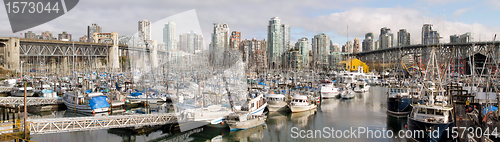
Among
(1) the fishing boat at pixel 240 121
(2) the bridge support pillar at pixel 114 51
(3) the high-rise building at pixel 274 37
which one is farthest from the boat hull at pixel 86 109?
(3) the high-rise building at pixel 274 37

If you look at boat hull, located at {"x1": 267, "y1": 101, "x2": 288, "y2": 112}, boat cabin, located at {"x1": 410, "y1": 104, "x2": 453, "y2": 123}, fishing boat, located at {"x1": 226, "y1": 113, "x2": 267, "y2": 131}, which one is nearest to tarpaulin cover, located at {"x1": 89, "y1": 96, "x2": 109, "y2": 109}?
fishing boat, located at {"x1": 226, "y1": 113, "x2": 267, "y2": 131}

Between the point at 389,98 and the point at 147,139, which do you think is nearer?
the point at 147,139

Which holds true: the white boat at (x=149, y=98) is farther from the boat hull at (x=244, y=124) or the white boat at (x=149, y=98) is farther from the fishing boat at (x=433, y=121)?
the fishing boat at (x=433, y=121)

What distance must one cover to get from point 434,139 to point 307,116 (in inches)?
425

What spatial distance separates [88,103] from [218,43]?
177 feet

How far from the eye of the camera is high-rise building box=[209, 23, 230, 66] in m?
62.2

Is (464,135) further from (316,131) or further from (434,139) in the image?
(316,131)

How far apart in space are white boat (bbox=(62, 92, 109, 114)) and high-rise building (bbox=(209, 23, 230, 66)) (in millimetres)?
36566

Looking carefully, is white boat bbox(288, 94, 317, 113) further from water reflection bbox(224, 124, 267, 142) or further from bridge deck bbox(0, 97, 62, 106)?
bridge deck bbox(0, 97, 62, 106)

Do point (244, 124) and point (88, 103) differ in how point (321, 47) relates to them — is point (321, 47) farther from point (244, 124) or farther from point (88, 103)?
point (244, 124)

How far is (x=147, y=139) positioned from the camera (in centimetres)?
1619

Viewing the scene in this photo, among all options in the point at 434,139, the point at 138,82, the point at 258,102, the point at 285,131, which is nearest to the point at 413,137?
the point at 434,139

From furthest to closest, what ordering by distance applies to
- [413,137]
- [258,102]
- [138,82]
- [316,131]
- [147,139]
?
[138,82], [258,102], [316,131], [147,139], [413,137]

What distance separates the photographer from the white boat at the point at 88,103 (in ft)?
74.7
